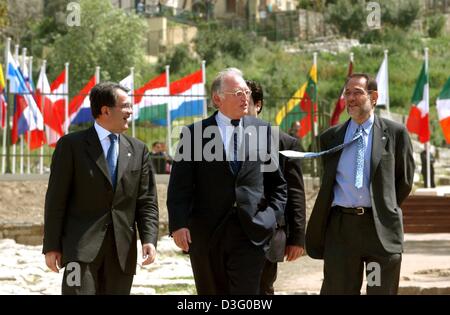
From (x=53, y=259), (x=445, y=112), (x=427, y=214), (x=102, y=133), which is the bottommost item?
(x=427, y=214)

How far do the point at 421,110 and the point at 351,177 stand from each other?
18.0 metres

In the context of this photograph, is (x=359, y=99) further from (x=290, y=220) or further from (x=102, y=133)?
(x=102, y=133)

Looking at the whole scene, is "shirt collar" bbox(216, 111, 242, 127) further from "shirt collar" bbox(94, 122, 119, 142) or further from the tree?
the tree

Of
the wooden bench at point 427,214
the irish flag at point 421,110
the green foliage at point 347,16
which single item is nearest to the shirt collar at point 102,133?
the wooden bench at point 427,214

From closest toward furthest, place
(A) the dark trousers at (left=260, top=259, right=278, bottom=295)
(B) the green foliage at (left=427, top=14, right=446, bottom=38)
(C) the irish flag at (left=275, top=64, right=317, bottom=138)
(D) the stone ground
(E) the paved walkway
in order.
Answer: (A) the dark trousers at (left=260, top=259, right=278, bottom=295) < (E) the paved walkway < (D) the stone ground < (C) the irish flag at (left=275, top=64, right=317, bottom=138) < (B) the green foliage at (left=427, top=14, right=446, bottom=38)

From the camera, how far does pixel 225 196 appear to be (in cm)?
678

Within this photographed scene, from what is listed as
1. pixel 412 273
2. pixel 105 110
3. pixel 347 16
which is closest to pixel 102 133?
pixel 105 110

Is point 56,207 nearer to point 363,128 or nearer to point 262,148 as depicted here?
point 262,148

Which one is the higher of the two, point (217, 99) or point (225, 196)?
point (217, 99)

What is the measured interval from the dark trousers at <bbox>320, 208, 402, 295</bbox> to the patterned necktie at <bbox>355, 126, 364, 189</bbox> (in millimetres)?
218

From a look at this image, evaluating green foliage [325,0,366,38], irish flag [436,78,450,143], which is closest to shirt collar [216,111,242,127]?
irish flag [436,78,450,143]

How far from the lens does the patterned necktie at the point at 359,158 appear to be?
23.3ft

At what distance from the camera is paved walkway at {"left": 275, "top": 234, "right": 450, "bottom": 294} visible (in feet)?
37.6

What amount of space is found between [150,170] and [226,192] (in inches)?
20.9
